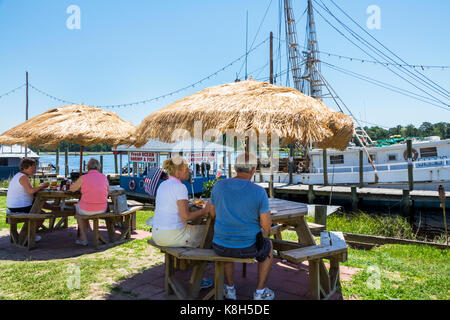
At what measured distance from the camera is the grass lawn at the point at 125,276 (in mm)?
3277

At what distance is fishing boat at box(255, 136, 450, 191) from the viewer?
48.0ft

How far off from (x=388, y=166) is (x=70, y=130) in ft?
49.6

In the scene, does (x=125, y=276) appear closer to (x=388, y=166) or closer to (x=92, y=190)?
Result: (x=92, y=190)

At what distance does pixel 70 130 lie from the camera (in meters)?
5.62

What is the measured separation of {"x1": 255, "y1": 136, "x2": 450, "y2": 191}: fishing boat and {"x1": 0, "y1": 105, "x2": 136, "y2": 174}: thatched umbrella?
32.1 ft

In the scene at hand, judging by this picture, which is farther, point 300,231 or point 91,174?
point 91,174

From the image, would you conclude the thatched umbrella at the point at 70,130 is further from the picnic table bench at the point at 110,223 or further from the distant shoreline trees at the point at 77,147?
the picnic table bench at the point at 110,223

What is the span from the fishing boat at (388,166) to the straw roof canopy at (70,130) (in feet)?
32.1

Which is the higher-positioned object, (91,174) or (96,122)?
(96,122)

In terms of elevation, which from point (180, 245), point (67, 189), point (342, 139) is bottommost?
point (180, 245)
